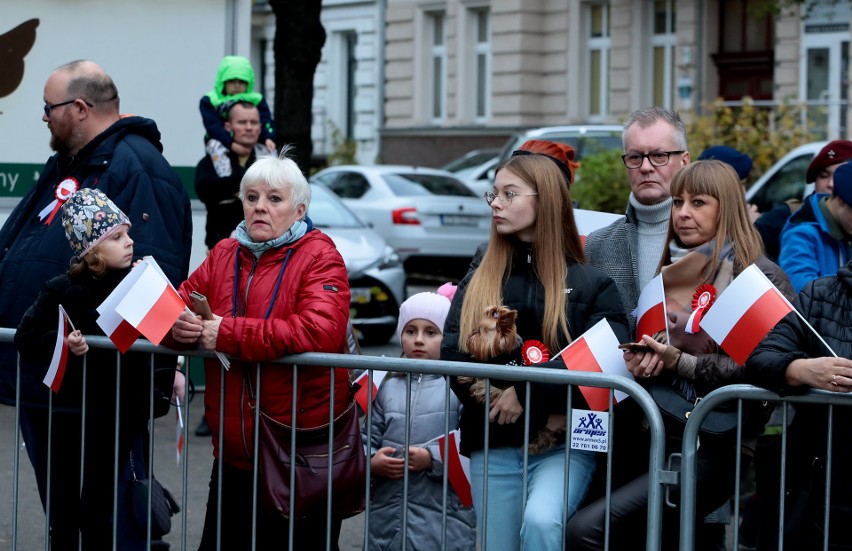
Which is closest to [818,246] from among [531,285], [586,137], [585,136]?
[531,285]

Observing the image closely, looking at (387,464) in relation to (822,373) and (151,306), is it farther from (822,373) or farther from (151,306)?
(822,373)

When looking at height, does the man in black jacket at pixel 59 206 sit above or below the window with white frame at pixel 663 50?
below

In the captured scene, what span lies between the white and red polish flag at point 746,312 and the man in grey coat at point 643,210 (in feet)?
2.32

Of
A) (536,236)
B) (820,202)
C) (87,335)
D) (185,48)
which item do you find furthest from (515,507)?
(185,48)

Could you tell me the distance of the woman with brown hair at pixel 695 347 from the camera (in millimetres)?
4387

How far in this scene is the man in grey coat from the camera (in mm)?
4984

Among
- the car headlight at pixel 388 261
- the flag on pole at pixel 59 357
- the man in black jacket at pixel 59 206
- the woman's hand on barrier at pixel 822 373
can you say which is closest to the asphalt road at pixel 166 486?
the man in black jacket at pixel 59 206

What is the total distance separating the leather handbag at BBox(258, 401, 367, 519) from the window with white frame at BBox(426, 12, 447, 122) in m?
29.6

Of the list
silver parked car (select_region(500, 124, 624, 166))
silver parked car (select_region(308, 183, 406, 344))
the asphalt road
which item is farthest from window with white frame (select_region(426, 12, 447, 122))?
the asphalt road

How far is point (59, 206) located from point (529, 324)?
197cm

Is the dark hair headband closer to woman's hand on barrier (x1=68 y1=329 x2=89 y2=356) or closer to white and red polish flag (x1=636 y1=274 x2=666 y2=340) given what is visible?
white and red polish flag (x1=636 y1=274 x2=666 y2=340)

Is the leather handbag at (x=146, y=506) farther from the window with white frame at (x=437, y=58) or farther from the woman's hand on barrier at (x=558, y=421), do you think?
the window with white frame at (x=437, y=58)

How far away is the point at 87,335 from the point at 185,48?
513 centimetres

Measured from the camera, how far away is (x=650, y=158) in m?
5.00
